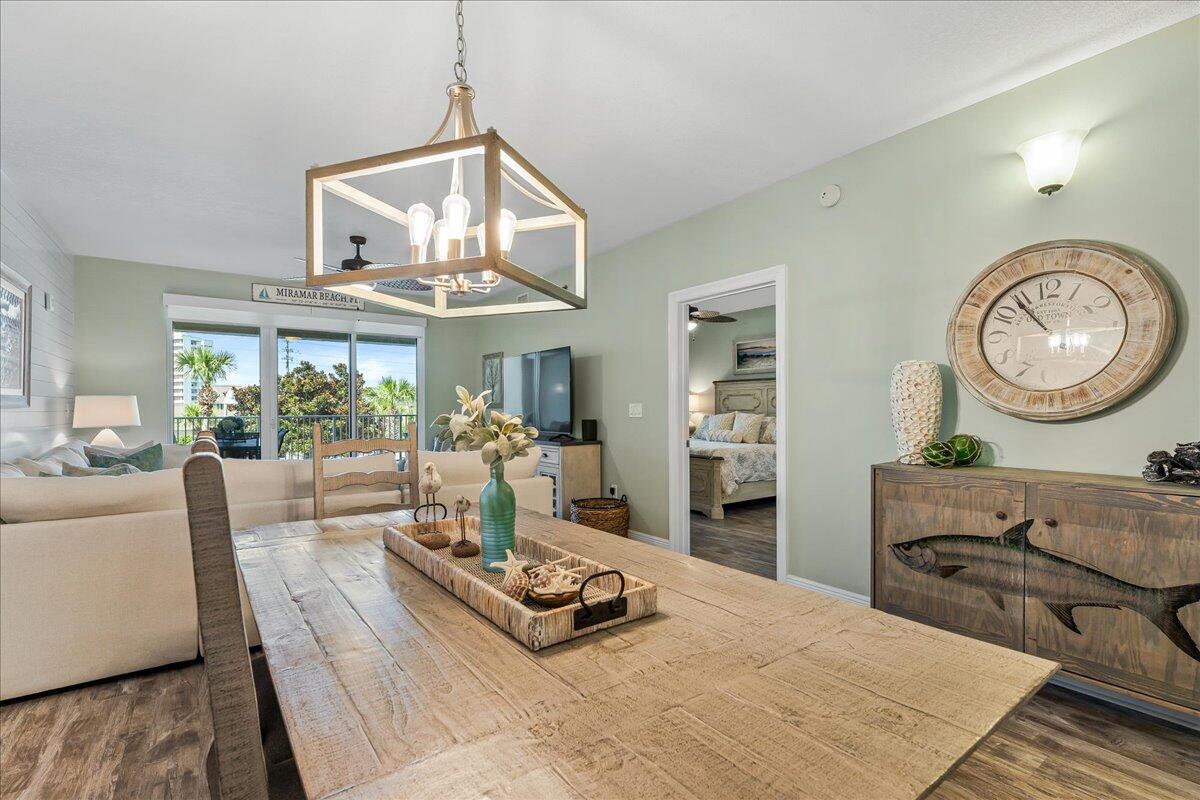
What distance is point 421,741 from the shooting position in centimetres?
72

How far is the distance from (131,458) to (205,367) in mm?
2070

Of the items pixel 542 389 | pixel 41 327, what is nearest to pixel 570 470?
pixel 542 389

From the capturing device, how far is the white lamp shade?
4258mm

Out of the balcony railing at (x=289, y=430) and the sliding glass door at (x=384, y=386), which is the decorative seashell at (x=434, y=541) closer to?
the balcony railing at (x=289, y=430)

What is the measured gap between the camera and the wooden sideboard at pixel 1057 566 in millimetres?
1692

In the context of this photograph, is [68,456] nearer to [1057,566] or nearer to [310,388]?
[310,388]

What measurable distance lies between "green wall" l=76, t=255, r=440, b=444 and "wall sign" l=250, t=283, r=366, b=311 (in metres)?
0.46

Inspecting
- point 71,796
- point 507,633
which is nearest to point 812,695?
point 507,633

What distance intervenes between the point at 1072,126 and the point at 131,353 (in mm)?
6856

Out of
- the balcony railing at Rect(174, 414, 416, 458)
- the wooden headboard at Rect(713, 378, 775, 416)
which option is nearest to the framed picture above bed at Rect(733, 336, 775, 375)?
the wooden headboard at Rect(713, 378, 775, 416)

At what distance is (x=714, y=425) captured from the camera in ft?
23.3

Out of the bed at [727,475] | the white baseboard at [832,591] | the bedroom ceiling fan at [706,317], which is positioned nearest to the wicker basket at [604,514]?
the bed at [727,475]

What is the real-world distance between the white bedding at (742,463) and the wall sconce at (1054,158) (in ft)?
11.4

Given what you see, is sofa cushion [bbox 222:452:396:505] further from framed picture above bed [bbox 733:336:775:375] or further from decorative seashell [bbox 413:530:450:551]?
framed picture above bed [bbox 733:336:775:375]
